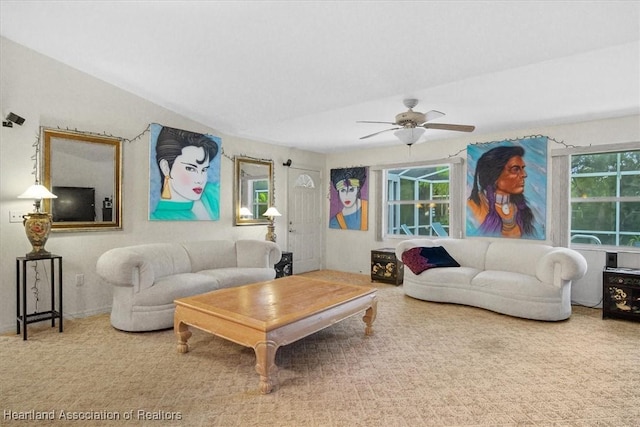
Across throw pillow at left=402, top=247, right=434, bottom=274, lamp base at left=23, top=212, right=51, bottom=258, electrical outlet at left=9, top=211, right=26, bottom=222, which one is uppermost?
electrical outlet at left=9, top=211, right=26, bottom=222

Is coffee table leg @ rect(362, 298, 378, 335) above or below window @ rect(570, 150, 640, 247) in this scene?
below

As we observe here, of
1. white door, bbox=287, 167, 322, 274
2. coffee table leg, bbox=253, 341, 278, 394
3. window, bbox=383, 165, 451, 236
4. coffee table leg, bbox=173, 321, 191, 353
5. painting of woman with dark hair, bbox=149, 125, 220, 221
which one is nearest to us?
coffee table leg, bbox=253, 341, 278, 394

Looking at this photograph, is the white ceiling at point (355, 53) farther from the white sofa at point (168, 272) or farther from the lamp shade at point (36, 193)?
the white sofa at point (168, 272)

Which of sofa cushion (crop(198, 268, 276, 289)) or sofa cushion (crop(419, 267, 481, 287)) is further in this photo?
sofa cushion (crop(419, 267, 481, 287))

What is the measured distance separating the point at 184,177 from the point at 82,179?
1.21 metres

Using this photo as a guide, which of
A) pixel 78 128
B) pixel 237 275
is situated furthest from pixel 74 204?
pixel 237 275

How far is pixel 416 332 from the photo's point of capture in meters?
3.52

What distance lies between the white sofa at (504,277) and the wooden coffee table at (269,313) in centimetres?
159

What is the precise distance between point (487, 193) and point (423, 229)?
1.26 metres

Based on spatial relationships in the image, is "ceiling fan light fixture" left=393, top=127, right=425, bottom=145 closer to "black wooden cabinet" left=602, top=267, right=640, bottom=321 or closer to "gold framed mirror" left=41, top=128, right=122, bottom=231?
"black wooden cabinet" left=602, top=267, right=640, bottom=321

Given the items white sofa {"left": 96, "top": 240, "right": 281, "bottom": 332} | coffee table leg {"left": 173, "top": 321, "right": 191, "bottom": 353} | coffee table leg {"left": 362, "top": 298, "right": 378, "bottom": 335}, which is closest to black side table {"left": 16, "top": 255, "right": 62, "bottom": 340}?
white sofa {"left": 96, "top": 240, "right": 281, "bottom": 332}

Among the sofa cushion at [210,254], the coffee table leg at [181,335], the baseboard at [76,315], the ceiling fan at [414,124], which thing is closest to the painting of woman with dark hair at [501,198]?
the ceiling fan at [414,124]

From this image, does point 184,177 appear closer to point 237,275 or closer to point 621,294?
point 237,275

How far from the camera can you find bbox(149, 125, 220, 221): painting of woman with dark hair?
461cm
